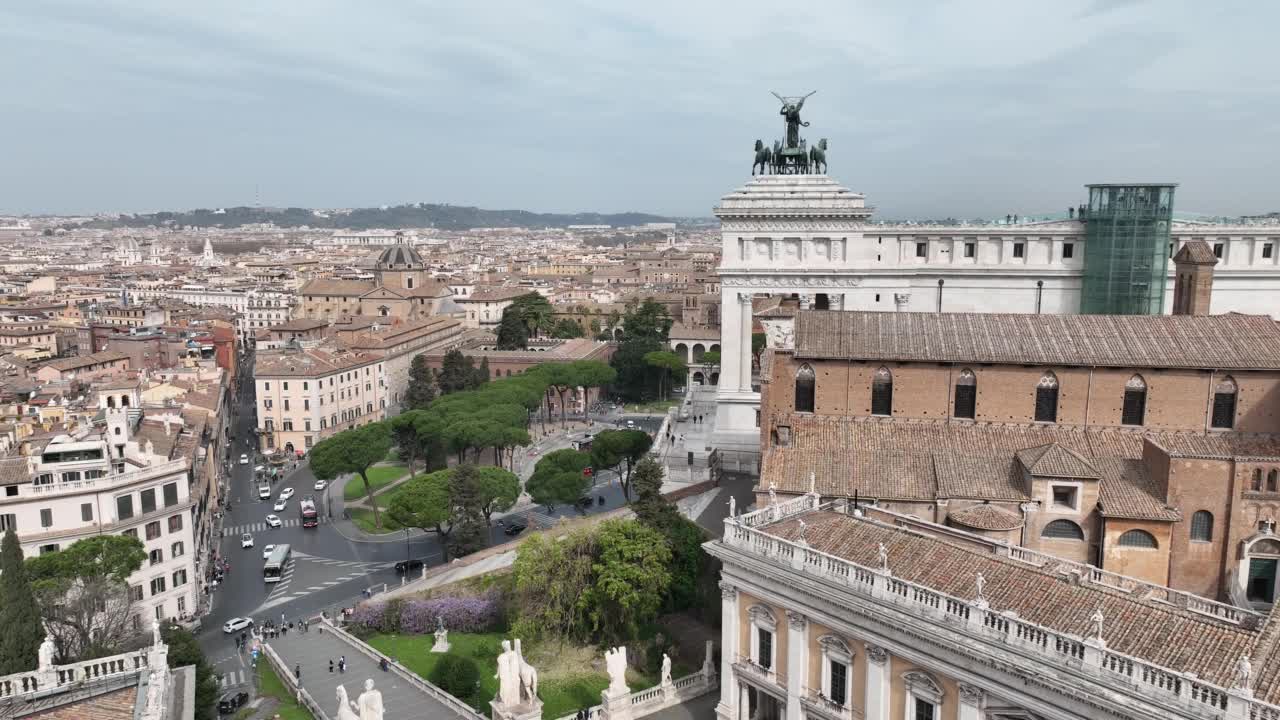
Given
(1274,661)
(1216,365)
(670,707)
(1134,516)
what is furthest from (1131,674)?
(1216,365)

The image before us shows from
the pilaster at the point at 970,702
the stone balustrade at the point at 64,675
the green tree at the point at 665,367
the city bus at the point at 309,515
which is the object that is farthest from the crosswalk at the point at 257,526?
the pilaster at the point at 970,702

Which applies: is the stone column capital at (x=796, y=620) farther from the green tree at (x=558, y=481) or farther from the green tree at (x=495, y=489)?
the green tree at (x=558, y=481)

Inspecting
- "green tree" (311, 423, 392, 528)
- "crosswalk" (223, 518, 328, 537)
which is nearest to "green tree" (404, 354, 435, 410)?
"green tree" (311, 423, 392, 528)

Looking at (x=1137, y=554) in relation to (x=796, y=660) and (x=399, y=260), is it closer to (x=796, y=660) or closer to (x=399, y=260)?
(x=796, y=660)

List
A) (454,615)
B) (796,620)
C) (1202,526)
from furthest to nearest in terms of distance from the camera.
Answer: (454,615)
(1202,526)
(796,620)

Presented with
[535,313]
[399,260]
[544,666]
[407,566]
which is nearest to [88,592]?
[544,666]

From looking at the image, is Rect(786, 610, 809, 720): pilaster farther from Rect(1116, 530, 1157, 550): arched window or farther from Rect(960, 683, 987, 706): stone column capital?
Rect(1116, 530, 1157, 550): arched window

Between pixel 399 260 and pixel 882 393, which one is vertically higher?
pixel 882 393
